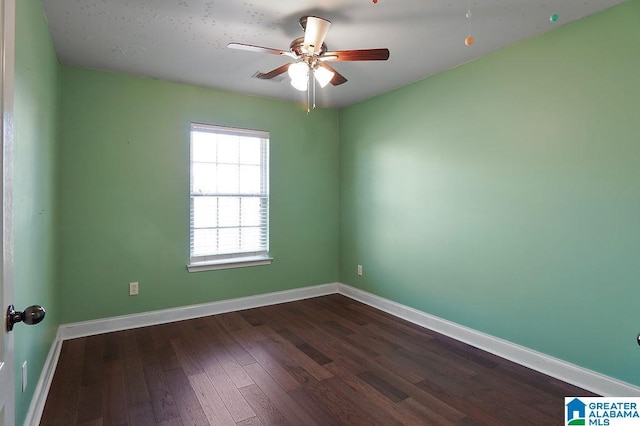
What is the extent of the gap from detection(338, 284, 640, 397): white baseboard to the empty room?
14 millimetres

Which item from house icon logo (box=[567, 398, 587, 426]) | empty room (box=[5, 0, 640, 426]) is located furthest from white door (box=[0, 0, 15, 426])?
house icon logo (box=[567, 398, 587, 426])

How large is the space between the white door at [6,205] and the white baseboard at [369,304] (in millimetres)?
1268

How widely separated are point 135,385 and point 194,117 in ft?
8.19

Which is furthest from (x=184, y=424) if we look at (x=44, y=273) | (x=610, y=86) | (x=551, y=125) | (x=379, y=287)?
(x=610, y=86)

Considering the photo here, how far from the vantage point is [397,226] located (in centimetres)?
366

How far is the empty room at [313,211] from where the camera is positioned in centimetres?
204

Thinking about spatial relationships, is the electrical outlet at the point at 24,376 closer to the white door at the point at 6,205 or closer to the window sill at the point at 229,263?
the white door at the point at 6,205

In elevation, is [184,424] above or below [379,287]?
below

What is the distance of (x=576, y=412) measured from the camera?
197 cm

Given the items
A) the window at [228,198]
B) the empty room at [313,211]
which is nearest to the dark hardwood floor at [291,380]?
the empty room at [313,211]

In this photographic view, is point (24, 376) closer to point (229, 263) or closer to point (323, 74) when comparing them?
point (229, 263)

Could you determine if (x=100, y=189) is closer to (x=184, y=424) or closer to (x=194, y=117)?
(x=194, y=117)

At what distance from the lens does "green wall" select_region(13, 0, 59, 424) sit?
1592mm

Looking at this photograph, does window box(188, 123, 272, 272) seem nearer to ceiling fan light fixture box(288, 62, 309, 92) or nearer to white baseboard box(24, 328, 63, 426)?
white baseboard box(24, 328, 63, 426)
